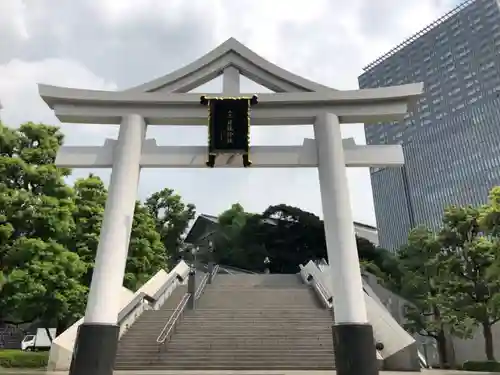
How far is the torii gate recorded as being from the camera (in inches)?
307

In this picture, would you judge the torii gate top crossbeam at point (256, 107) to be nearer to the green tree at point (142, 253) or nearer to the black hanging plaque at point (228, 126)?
the black hanging plaque at point (228, 126)

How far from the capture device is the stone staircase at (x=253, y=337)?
10.2 metres

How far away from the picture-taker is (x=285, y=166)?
858cm

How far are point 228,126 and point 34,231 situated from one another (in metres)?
8.55

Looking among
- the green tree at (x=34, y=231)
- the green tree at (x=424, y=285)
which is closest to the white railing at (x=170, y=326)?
the green tree at (x=34, y=231)

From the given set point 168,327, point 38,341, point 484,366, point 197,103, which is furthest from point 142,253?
point 484,366

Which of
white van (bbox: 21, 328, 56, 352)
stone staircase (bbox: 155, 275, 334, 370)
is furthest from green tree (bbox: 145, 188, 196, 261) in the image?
stone staircase (bbox: 155, 275, 334, 370)

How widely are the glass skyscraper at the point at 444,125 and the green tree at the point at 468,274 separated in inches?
1354

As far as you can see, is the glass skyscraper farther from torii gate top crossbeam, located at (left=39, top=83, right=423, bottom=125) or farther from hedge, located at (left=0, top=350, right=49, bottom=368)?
hedge, located at (left=0, top=350, right=49, bottom=368)

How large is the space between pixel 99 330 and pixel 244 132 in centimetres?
437

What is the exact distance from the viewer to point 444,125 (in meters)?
55.0

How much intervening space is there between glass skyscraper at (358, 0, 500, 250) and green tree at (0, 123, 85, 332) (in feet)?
134

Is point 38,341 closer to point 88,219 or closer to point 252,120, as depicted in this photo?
point 88,219

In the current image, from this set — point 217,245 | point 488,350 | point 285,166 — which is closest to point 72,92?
point 285,166
